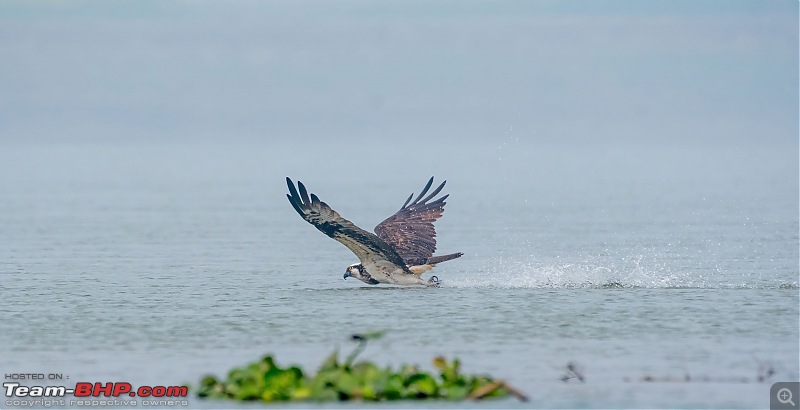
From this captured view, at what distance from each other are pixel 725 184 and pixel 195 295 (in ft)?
143

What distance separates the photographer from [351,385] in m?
13.4

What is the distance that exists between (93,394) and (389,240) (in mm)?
8314

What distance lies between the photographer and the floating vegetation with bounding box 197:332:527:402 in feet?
43.9

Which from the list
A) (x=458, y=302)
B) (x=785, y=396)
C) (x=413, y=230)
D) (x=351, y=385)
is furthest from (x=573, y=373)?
(x=413, y=230)

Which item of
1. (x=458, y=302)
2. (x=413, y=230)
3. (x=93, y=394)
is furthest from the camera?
(x=413, y=230)

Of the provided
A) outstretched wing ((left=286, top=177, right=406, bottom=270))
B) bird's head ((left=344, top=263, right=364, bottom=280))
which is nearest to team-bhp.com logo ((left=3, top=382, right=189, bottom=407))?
outstretched wing ((left=286, top=177, right=406, bottom=270))

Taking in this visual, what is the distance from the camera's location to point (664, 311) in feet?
60.1

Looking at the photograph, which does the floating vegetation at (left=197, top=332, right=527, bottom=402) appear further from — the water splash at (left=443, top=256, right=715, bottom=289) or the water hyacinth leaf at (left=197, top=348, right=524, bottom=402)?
the water splash at (left=443, top=256, right=715, bottom=289)

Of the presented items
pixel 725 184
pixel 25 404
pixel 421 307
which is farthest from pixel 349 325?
pixel 725 184

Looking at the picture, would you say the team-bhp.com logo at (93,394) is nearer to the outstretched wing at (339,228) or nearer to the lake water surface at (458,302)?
the lake water surface at (458,302)

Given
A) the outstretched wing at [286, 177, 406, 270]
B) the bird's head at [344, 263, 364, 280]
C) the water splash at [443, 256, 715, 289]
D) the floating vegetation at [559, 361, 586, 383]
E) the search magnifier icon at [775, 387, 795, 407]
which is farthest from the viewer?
the bird's head at [344, 263, 364, 280]

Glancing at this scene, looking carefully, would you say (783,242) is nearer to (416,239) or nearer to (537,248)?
(537,248)

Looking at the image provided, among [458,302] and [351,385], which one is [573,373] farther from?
[458,302]

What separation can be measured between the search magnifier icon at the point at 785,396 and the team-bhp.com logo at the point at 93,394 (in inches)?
181
